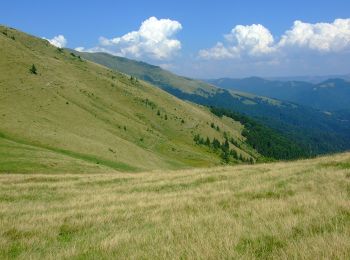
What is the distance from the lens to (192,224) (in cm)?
1176

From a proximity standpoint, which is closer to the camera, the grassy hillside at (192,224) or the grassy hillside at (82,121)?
the grassy hillside at (192,224)

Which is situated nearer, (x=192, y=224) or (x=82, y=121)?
(x=192, y=224)

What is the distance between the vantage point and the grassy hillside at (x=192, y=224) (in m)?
8.73

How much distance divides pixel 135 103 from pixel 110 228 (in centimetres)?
12556

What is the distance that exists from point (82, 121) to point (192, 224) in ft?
→ 257

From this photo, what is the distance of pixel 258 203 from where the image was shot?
47.0 ft

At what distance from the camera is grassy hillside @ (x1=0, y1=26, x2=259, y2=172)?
5688 cm

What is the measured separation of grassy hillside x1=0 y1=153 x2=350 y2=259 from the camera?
28.7 feet

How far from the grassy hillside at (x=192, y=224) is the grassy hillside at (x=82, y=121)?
2859 cm

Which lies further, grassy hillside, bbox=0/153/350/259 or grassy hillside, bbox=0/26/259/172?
grassy hillside, bbox=0/26/259/172

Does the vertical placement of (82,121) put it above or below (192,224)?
below

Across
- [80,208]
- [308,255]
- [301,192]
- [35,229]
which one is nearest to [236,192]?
[301,192]

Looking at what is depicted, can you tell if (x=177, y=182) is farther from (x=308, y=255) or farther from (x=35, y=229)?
(x=308, y=255)

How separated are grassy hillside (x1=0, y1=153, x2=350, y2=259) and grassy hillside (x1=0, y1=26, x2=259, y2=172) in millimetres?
28590
